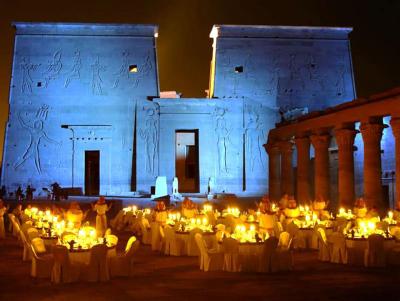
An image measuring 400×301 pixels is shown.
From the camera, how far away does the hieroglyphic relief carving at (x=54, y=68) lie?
1275 inches

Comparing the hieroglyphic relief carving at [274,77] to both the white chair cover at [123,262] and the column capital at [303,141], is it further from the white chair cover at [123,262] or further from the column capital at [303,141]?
the white chair cover at [123,262]

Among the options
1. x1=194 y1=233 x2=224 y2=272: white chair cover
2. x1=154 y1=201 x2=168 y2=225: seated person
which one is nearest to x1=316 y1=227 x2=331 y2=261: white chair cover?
x1=194 y1=233 x2=224 y2=272: white chair cover

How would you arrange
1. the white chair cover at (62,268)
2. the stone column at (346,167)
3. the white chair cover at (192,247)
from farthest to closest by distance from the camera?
the stone column at (346,167) < the white chair cover at (192,247) < the white chair cover at (62,268)

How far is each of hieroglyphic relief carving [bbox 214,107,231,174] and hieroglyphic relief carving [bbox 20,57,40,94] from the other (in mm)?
11612

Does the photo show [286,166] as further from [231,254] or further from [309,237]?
[231,254]

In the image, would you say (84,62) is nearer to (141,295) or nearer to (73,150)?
(73,150)

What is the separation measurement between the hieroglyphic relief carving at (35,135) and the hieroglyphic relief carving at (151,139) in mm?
5382

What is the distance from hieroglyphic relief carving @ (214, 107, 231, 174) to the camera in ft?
106

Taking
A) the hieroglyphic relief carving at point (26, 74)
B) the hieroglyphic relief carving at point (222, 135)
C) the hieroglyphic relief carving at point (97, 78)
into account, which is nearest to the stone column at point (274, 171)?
the hieroglyphic relief carving at point (222, 135)

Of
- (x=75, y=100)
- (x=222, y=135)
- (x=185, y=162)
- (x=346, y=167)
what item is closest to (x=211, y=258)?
(x=346, y=167)

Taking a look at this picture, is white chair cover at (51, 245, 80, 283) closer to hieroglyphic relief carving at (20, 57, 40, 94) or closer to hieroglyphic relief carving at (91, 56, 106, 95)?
→ hieroglyphic relief carving at (91, 56, 106, 95)

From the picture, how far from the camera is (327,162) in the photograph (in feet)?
72.1

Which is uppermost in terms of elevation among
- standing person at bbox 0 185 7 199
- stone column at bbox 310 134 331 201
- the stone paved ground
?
stone column at bbox 310 134 331 201

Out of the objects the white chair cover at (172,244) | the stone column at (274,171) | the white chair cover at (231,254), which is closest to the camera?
the white chair cover at (231,254)
